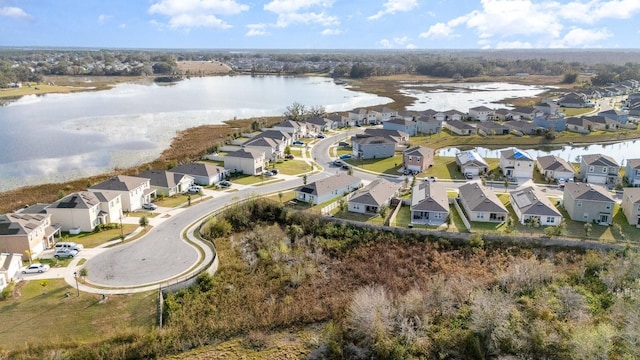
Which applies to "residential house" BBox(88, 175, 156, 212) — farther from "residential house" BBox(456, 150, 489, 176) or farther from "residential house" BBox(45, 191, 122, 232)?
"residential house" BBox(456, 150, 489, 176)

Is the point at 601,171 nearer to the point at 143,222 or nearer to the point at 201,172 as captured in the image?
the point at 201,172

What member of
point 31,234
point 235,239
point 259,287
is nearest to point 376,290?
point 259,287

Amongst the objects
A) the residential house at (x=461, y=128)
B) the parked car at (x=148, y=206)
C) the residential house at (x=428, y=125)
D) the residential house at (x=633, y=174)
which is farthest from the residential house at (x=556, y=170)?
the parked car at (x=148, y=206)

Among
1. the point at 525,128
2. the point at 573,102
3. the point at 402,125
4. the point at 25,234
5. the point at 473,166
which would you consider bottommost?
the point at 25,234

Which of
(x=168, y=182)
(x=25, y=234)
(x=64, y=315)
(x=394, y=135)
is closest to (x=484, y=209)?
(x=168, y=182)

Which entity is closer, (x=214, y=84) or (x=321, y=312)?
(x=321, y=312)

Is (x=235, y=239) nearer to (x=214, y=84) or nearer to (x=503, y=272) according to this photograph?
(x=503, y=272)

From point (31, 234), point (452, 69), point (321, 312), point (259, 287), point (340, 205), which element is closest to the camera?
point (321, 312)
